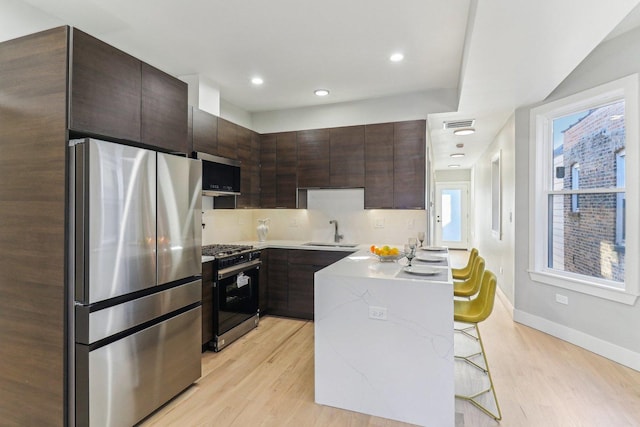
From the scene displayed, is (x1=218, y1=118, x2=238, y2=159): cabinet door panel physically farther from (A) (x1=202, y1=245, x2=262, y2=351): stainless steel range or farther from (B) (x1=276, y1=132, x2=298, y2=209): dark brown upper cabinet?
(A) (x1=202, y1=245, x2=262, y2=351): stainless steel range

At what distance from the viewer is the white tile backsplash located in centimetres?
428

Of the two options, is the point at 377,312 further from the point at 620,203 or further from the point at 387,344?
the point at 620,203

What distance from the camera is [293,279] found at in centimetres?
409

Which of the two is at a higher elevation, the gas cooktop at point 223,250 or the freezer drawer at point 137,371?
the gas cooktop at point 223,250

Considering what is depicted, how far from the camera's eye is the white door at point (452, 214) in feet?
34.4

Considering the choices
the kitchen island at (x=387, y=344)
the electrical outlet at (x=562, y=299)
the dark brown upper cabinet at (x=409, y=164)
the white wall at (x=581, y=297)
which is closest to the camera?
the kitchen island at (x=387, y=344)

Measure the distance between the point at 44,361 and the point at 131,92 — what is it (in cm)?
161

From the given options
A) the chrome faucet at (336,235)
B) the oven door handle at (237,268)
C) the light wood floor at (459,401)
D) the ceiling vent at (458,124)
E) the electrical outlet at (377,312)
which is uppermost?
the ceiling vent at (458,124)

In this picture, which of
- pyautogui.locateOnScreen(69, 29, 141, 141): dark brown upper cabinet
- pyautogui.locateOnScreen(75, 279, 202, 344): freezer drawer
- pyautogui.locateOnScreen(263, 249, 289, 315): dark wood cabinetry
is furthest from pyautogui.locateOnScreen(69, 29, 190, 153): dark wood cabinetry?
pyautogui.locateOnScreen(263, 249, 289, 315): dark wood cabinetry

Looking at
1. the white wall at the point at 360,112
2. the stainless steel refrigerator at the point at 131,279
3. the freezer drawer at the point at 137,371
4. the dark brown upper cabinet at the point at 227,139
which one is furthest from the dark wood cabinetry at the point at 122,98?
the white wall at the point at 360,112

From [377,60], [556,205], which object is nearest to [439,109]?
[377,60]

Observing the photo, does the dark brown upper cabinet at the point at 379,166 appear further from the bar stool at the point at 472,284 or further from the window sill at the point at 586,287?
the window sill at the point at 586,287

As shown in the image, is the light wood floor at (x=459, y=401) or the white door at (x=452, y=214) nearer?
the light wood floor at (x=459, y=401)

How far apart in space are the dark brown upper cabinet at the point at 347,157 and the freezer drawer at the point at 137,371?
2.39 meters
